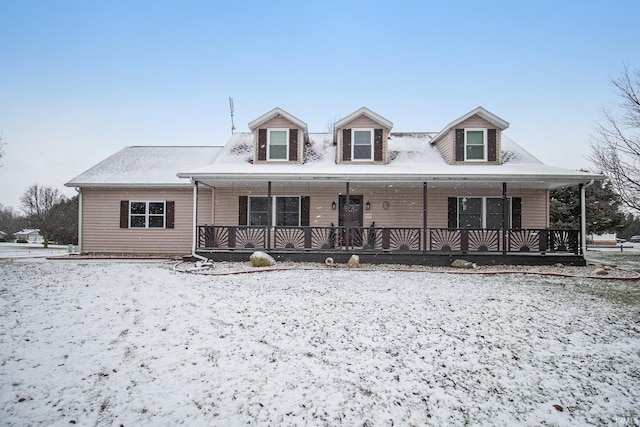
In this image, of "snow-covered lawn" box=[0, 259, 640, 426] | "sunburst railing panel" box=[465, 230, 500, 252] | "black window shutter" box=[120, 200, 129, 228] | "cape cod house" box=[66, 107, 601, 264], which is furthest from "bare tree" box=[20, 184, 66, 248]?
"sunburst railing panel" box=[465, 230, 500, 252]

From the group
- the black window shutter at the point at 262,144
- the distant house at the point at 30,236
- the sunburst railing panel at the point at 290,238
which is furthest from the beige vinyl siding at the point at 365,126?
the distant house at the point at 30,236

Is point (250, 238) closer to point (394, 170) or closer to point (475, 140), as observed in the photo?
point (394, 170)

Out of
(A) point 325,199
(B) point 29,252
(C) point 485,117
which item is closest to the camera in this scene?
(C) point 485,117

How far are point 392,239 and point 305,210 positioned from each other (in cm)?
351

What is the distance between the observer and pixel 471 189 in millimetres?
12477

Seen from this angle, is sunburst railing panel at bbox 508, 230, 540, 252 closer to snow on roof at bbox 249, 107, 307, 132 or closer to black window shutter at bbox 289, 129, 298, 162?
black window shutter at bbox 289, 129, 298, 162

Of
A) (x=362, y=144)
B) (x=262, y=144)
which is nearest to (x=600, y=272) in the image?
(x=362, y=144)

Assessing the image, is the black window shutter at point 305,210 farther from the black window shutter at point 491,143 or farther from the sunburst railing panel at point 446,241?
the black window shutter at point 491,143

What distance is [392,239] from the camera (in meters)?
11.6

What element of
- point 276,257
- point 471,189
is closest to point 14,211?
point 276,257

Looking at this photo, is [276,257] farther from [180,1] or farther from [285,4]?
[285,4]

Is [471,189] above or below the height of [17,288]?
above

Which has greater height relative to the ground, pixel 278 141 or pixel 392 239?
pixel 278 141

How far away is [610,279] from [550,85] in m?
12.2
